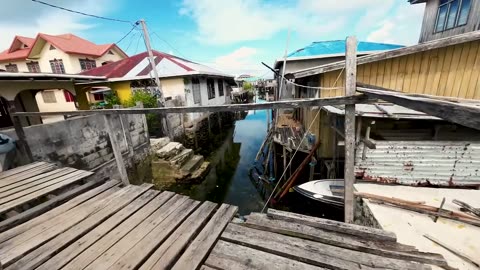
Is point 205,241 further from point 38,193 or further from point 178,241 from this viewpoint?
point 38,193

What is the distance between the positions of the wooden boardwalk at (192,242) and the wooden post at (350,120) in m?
0.43

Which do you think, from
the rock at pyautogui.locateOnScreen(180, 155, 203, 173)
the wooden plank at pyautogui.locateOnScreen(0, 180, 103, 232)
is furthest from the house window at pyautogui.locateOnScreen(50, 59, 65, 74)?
the wooden plank at pyautogui.locateOnScreen(0, 180, 103, 232)

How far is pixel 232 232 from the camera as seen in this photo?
1.91 m

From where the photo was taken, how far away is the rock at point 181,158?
868 centimetres

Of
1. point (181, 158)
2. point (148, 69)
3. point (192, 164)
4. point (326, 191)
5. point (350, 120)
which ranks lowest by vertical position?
point (192, 164)

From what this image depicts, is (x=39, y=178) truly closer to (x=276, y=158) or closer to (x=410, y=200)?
(x=410, y=200)

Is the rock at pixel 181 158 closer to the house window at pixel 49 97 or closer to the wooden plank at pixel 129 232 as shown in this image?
the wooden plank at pixel 129 232

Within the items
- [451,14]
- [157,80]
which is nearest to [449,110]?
[157,80]

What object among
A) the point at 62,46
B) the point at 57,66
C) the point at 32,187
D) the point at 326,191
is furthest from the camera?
A: the point at 57,66

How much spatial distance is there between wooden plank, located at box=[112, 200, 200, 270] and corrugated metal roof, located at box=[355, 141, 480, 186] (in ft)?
14.5

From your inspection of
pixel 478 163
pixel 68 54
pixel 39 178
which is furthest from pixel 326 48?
pixel 68 54


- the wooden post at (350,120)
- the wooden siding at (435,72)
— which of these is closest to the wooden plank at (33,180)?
the wooden post at (350,120)

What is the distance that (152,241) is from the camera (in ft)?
6.14

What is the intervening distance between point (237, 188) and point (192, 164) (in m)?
2.40
